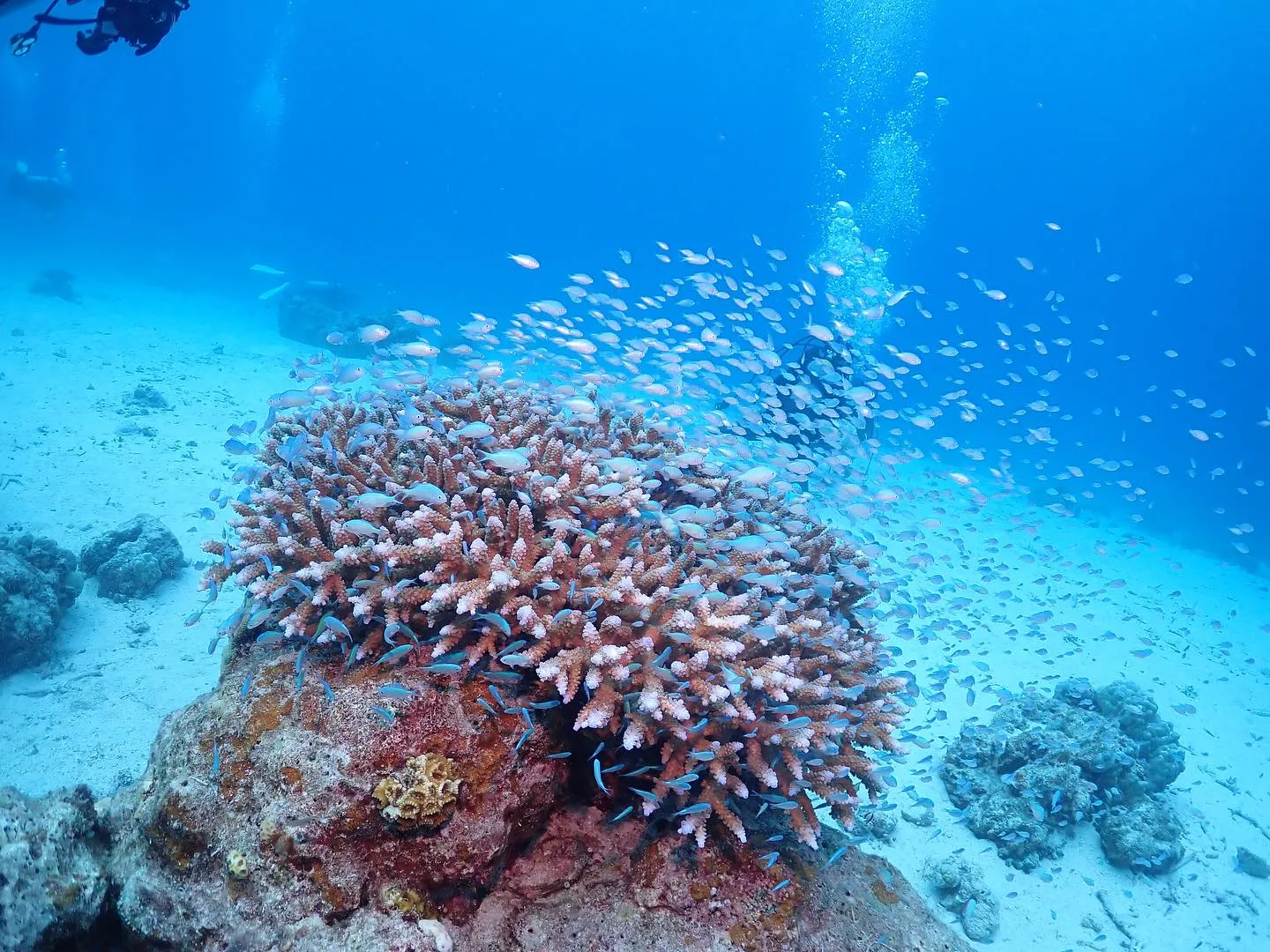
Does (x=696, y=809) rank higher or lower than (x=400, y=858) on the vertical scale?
higher

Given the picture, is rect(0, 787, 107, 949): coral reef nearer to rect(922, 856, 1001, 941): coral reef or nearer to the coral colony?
the coral colony

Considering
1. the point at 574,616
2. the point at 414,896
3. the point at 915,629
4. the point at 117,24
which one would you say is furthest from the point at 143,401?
the point at 915,629

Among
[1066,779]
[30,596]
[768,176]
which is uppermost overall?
[768,176]

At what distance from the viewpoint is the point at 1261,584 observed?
26688mm

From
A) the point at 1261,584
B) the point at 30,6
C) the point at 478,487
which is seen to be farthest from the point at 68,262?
the point at 1261,584

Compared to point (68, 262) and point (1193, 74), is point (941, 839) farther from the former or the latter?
point (1193, 74)

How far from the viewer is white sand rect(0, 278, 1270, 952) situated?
7.27 m

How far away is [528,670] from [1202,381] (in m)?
95.6

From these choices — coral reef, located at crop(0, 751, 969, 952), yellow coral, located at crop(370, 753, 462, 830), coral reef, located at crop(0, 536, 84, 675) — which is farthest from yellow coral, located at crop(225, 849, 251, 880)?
coral reef, located at crop(0, 536, 84, 675)

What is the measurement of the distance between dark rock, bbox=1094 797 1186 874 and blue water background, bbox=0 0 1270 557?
39.6m

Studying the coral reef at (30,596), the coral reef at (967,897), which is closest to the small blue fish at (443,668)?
the coral reef at (967,897)

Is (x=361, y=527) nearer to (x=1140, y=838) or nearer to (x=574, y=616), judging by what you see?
(x=574, y=616)

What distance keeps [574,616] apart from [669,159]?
118 metres

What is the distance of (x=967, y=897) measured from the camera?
7.05 m
